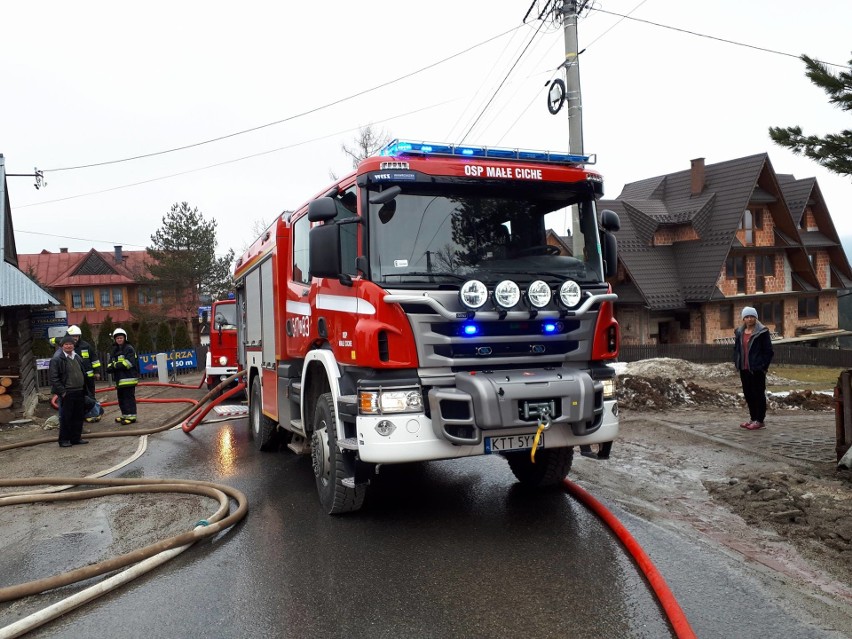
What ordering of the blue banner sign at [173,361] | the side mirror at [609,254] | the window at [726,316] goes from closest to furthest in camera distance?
the side mirror at [609,254] → the blue banner sign at [173,361] → the window at [726,316]

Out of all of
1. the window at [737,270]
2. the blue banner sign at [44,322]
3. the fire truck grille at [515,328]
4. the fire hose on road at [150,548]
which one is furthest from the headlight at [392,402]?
the window at [737,270]

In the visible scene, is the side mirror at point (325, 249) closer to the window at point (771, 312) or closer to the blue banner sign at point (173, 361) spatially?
the blue banner sign at point (173, 361)

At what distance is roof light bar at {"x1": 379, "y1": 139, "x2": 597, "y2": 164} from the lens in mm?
5422

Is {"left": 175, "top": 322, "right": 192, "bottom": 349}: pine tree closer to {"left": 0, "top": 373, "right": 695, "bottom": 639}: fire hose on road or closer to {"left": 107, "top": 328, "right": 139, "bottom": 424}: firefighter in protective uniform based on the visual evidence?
{"left": 107, "top": 328, "right": 139, "bottom": 424}: firefighter in protective uniform

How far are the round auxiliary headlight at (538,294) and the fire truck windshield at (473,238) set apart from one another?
0.61ft

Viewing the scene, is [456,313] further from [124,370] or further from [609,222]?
[124,370]

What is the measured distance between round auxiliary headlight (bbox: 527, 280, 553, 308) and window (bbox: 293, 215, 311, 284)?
234 centimetres

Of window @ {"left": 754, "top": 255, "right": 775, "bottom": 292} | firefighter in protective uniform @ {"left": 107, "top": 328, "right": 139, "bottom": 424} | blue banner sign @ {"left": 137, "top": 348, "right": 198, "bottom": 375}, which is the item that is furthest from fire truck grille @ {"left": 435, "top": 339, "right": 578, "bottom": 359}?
window @ {"left": 754, "top": 255, "right": 775, "bottom": 292}

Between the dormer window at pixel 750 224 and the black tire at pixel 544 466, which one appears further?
the dormer window at pixel 750 224

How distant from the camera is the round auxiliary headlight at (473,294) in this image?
16.3 ft

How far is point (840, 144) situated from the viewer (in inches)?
257

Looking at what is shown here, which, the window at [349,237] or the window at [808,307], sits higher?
the window at [349,237]

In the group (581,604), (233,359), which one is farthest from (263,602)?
(233,359)

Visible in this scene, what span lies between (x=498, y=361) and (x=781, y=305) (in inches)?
1472
